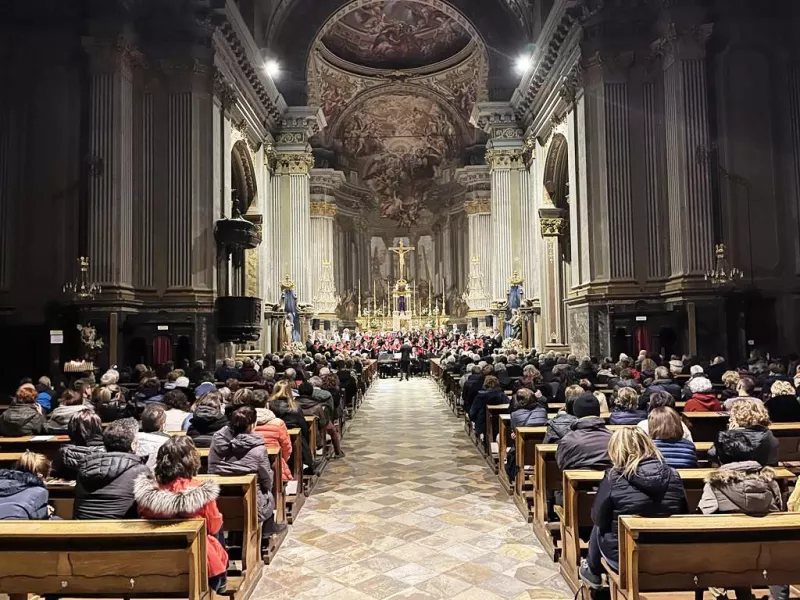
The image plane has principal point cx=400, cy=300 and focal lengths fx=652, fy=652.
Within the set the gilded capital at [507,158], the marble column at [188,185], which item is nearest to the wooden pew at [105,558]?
the marble column at [188,185]

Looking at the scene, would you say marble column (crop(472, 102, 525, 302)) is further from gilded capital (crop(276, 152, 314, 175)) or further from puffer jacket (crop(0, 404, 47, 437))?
puffer jacket (crop(0, 404, 47, 437))

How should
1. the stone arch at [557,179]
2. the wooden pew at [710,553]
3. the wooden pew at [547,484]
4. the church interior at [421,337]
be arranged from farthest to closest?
the stone arch at [557,179] < the wooden pew at [547,484] < the church interior at [421,337] < the wooden pew at [710,553]

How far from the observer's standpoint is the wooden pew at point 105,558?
10.4 feet

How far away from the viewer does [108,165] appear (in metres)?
13.9

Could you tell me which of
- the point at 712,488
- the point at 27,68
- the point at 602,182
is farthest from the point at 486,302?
the point at 712,488

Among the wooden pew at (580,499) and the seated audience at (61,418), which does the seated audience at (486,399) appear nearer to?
the wooden pew at (580,499)

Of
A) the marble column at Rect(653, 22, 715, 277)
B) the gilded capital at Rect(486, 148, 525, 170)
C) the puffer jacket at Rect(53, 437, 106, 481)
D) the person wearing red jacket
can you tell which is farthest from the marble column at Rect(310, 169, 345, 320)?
the person wearing red jacket

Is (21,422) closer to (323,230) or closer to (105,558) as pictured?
(105,558)

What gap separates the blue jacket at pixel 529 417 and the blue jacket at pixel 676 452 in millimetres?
2360

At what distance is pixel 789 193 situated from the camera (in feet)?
47.3

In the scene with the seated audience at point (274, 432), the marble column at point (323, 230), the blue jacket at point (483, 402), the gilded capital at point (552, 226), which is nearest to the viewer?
the seated audience at point (274, 432)

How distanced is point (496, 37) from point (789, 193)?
13739 mm

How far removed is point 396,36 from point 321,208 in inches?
363

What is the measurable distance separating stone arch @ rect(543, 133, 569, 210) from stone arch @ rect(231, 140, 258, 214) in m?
9.35
